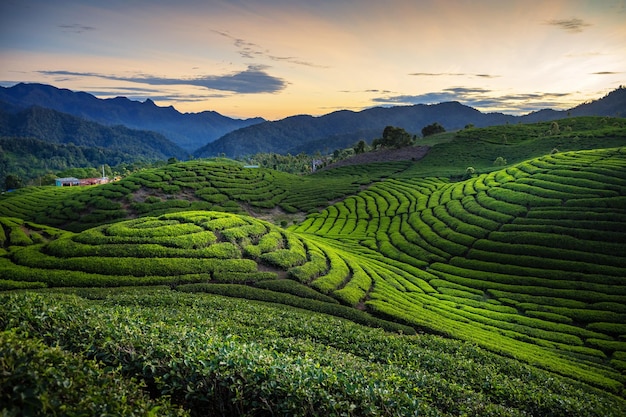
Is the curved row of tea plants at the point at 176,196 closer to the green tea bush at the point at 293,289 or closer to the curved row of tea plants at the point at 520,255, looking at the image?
the curved row of tea plants at the point at 520,255

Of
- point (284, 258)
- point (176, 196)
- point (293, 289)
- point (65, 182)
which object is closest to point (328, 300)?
point (293, 289)

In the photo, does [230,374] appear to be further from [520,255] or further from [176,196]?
[176,196]

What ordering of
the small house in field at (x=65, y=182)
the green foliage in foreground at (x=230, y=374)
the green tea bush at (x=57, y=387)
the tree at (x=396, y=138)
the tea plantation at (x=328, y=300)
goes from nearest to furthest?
the green tea bush at (x=57, y=387) → the green foliage in foreground at (x=230, y=374) → the tea plantation at (x=328, y=300) → the small house in field at (x=65, y=182) → the tree at (x=396, y=138)

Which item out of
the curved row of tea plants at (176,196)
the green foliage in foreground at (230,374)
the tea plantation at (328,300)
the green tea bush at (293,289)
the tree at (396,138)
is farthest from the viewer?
the tree at (396,138)

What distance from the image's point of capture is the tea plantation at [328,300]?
8.92 meters

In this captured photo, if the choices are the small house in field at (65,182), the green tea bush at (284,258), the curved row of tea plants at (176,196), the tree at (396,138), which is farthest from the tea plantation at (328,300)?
the tree at (396,138)

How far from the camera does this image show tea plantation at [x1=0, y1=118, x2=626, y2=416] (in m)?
8.92

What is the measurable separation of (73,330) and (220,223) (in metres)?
27.8

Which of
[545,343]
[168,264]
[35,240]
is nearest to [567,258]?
[545,343]

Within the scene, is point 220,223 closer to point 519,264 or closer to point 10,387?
point 10,387

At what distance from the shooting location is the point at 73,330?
31.7 ft

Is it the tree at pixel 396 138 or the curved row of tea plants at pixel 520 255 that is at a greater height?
the tree at pixel 396 138

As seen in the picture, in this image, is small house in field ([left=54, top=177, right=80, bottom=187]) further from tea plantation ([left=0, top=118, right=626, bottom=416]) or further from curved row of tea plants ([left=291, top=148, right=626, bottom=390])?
curved row of tea plants ([left=291, top=148, right=626, bottom=390])

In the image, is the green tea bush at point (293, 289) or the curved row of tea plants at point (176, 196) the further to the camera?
the curved row of tea plants at point (176, 196)
